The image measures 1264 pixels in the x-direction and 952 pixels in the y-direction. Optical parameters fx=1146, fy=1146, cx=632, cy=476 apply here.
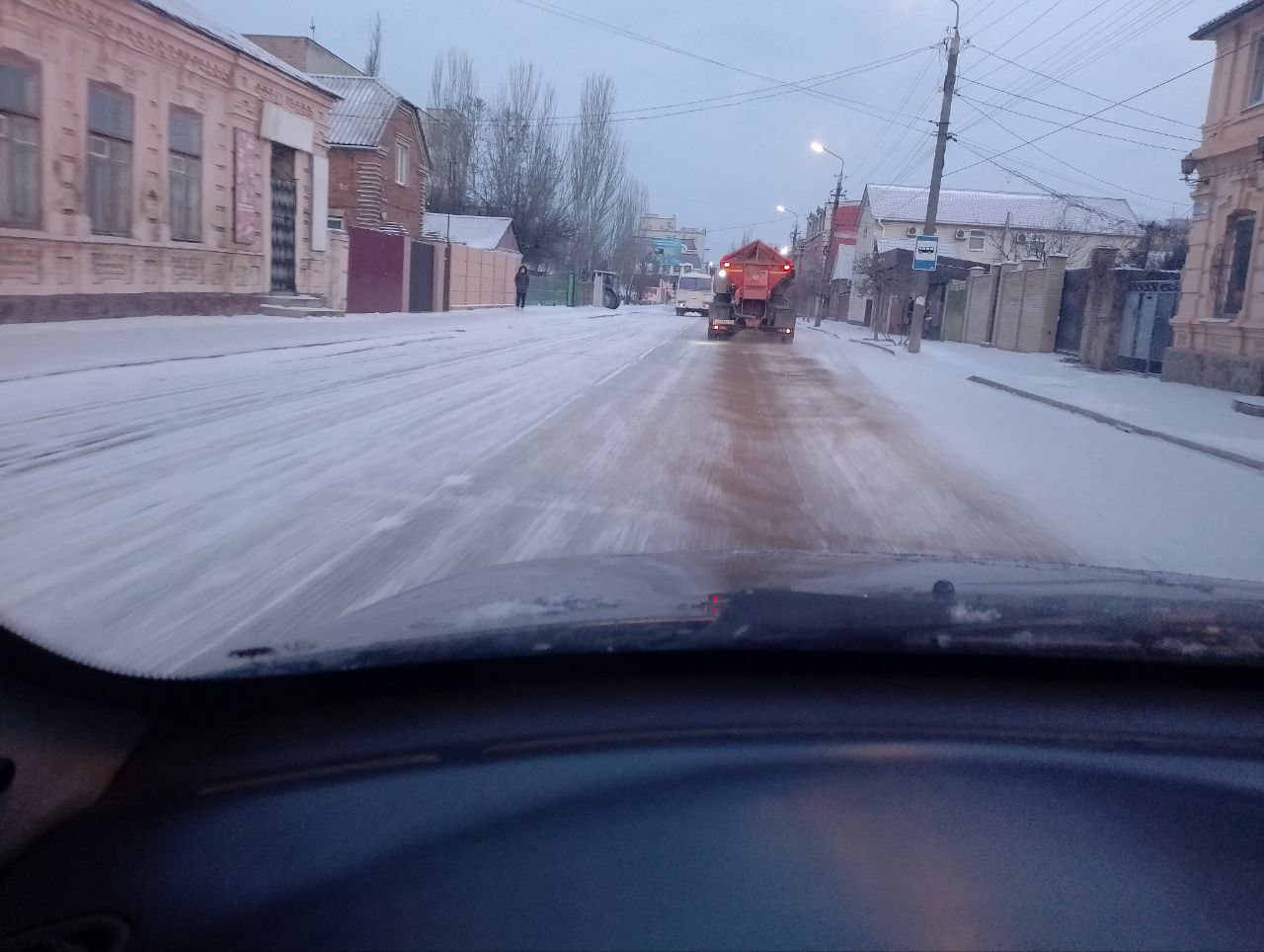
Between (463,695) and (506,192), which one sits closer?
(463,695)

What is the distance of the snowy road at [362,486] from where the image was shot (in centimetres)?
504

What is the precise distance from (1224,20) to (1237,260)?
4.46 m

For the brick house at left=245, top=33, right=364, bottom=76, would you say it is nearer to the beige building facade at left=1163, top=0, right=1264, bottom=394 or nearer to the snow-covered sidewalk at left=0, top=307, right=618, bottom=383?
the snow-covered sidewalk at left=0, top=307, right=618, bottom=383

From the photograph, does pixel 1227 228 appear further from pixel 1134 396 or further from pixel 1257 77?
pixel 1134 396

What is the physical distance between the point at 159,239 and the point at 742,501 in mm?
16884

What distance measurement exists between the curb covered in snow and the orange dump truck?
15.2 m

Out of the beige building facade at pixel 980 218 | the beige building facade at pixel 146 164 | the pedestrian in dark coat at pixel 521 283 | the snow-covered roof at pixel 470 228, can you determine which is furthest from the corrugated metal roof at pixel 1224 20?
the beige building facade at pixel 980 218

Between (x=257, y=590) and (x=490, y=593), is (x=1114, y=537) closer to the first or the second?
(x=257, y=590)

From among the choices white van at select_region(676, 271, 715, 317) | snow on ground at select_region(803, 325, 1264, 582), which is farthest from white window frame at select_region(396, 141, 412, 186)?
snow on ground at select_region(803, 325, 1264, 582)

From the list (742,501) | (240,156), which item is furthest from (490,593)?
(240,156)

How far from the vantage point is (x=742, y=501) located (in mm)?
7660

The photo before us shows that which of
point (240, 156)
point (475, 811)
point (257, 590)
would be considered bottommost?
point (257, 590)

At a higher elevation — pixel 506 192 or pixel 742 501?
pixel 506 192

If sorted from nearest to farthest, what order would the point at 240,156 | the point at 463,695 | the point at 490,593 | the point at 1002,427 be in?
1. the point at 463,695
2. the point at 490,593
3. the point at 1002,427
4. the point at 240,156
